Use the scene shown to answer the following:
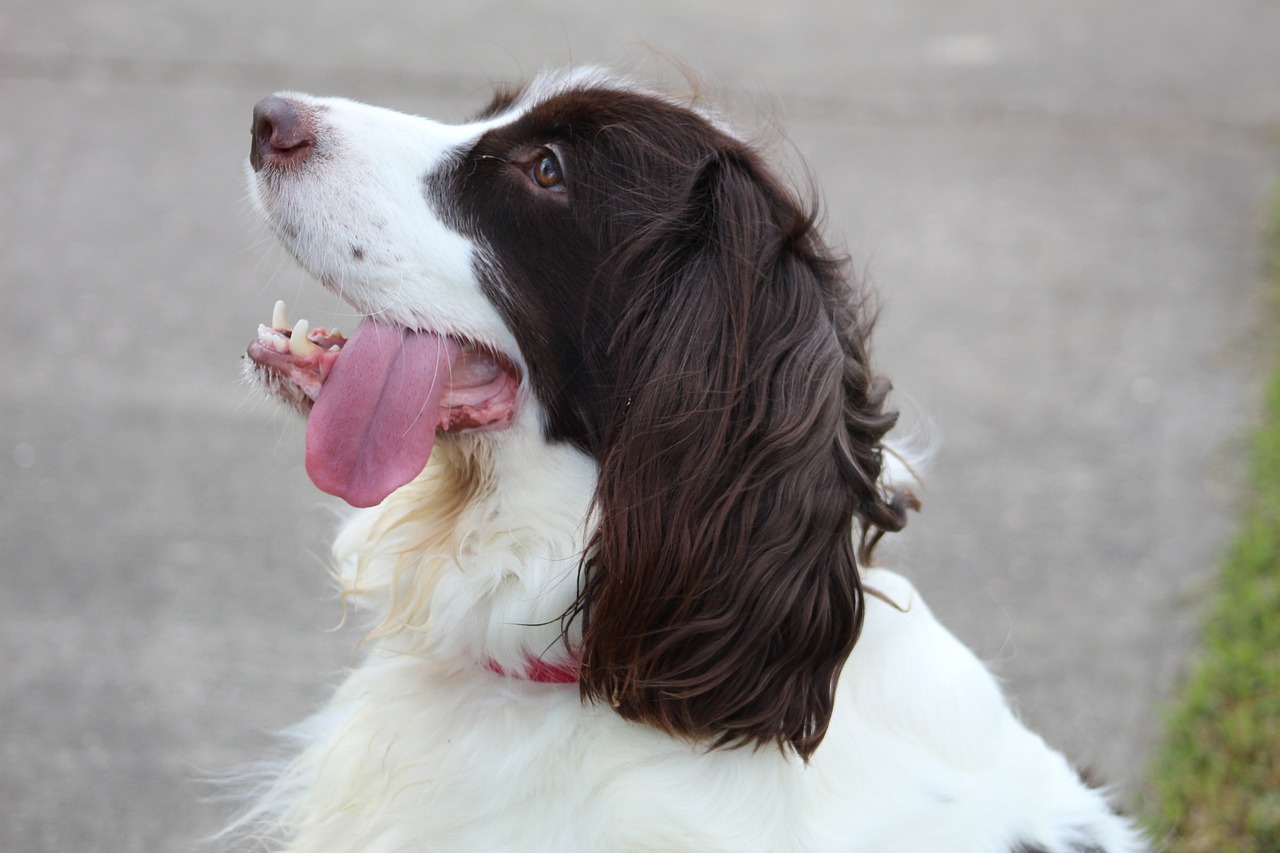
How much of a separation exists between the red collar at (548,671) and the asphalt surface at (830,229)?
794mm

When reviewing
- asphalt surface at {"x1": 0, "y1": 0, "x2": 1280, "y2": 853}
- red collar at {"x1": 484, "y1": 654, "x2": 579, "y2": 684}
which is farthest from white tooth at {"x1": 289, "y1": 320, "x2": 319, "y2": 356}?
red collar at {"x1": 484, "y1": 654, "x2": 579, "y2": 684}

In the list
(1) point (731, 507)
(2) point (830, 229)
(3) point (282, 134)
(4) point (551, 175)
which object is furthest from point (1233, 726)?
(3) point (282, 134)

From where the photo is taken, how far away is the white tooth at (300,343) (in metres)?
2.09

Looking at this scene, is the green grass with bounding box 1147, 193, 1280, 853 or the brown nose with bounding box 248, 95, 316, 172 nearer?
the brown nose with bounding box 248, 95, 316, 172

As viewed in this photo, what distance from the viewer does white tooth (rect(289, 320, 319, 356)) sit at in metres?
2.09

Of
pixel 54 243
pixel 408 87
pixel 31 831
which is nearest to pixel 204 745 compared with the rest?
pixel 31 831

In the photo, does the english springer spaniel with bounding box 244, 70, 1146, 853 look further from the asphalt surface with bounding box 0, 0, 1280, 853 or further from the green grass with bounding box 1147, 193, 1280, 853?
the green grass with bounding box 1147, 193, 1280, 853

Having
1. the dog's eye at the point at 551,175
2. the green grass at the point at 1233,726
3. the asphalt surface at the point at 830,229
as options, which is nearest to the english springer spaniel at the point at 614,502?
the dog's eye at the point at 551,175

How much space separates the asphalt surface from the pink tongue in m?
0.30

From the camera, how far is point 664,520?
6.35 feet

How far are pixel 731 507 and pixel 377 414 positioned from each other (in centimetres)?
63

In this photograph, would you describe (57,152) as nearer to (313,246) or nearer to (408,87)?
(408,87)

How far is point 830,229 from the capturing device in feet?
7.81

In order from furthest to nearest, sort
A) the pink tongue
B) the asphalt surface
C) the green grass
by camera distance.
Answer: the asphalt surface → the green grass → the pink tongue
